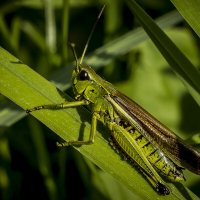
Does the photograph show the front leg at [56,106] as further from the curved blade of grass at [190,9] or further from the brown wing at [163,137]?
the curved blade of grass at [190,9]

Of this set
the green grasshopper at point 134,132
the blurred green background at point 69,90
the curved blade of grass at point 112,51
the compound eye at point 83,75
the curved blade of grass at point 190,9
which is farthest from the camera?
the blurred green background at point 69,90

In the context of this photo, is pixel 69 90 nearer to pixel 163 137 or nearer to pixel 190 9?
pixel 163 137

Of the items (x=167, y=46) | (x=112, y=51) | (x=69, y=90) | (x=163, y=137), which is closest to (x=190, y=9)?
(x=167, y=46)

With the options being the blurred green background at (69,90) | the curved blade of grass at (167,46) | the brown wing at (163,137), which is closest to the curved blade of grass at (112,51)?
the blurred green background at (69,90)

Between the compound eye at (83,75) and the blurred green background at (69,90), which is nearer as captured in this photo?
the compound eye at (83,75)

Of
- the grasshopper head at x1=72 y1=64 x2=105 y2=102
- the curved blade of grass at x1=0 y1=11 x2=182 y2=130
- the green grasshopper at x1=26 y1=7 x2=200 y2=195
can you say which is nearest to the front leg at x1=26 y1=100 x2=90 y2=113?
the green grasshopper at x1=26 y1=7 x2=200 y2=195

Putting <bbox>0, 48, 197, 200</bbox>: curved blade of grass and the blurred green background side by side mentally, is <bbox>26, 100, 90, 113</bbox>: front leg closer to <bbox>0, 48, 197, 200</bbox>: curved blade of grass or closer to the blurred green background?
<bbox>0, 48, 197, 200</bbox>: curved blade of grass
